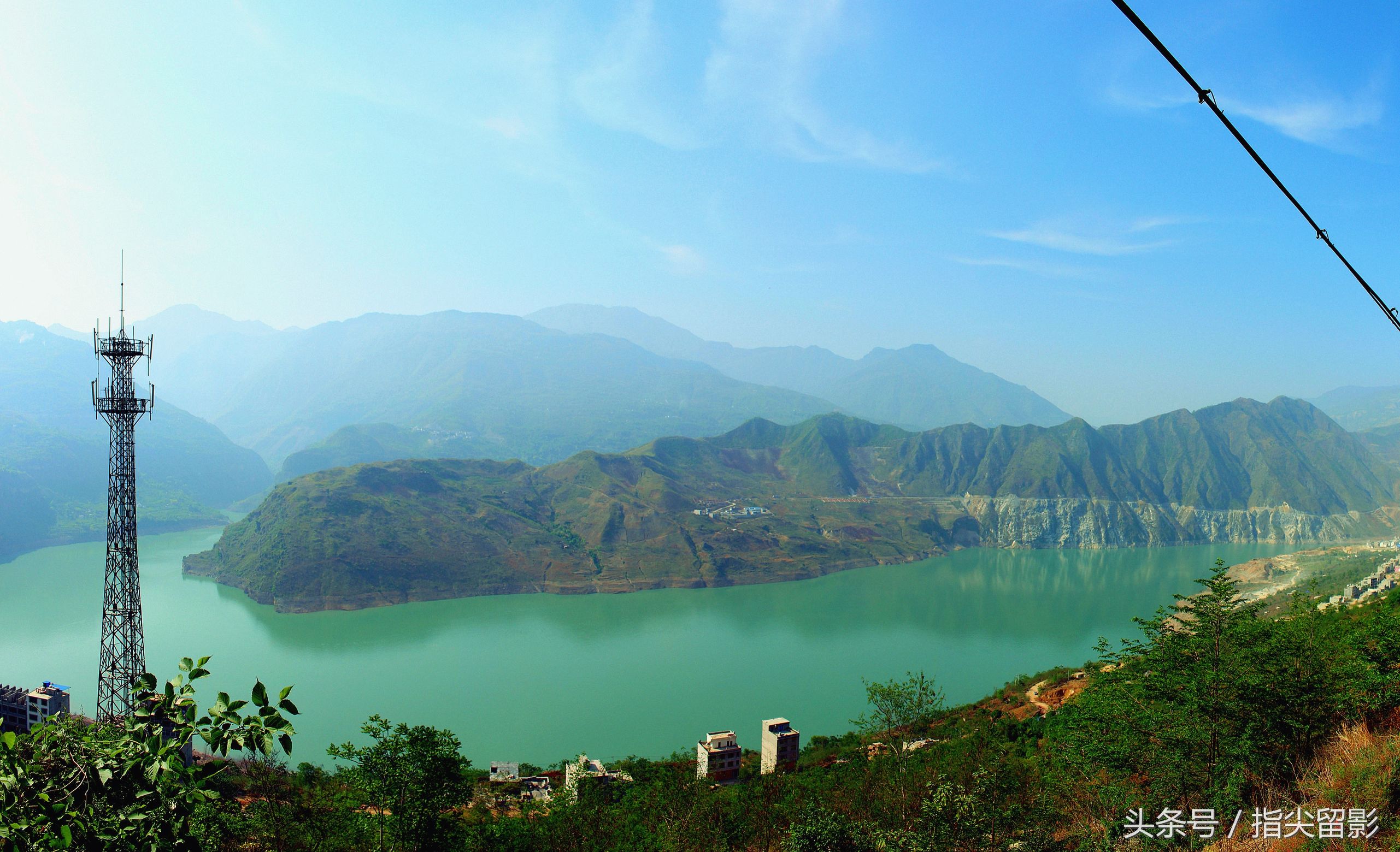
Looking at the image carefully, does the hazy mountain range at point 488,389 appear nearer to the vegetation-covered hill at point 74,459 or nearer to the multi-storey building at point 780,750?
the vegetation-covered hill at point 74,459

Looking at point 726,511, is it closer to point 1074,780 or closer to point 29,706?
point 29,706

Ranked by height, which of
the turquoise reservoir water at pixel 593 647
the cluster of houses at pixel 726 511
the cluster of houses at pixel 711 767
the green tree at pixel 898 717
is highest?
the cluster of houses at pixel 726 511

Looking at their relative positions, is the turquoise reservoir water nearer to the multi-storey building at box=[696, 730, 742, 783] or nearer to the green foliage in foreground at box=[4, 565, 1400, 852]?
the multi-storey building at box=[696, 730, 742, 783]

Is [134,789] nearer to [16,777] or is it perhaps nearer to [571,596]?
[16,777]

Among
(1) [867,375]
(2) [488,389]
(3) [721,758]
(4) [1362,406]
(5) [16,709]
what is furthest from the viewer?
(1) [867,375]

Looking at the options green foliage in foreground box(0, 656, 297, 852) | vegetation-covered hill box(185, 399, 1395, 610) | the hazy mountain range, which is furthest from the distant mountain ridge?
green foliage in foreground box(0, 656, 297, 852)

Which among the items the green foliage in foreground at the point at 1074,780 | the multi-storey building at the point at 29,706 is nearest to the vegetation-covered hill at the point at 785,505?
the multi-storey building at the point at 29,706

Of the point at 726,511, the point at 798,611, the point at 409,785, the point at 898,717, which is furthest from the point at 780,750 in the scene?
the point at 726,511
